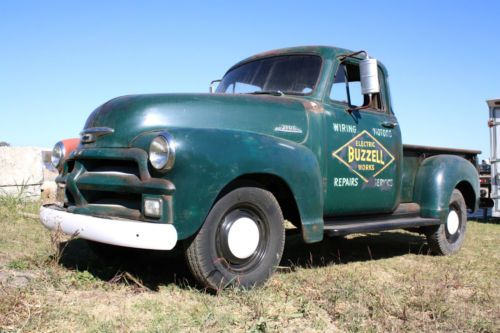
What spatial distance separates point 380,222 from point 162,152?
2.58m

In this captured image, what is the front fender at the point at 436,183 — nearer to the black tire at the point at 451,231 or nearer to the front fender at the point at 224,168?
the black tire at the point at 451,231

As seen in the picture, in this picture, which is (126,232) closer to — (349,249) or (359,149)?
(359,149)

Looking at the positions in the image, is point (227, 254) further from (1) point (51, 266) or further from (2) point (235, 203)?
(1) point (51, 266)

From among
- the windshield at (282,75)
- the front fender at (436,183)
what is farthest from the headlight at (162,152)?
the front fender at (436,183)

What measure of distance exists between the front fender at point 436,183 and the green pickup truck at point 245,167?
3cm

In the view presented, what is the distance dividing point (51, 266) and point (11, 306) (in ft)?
3.89

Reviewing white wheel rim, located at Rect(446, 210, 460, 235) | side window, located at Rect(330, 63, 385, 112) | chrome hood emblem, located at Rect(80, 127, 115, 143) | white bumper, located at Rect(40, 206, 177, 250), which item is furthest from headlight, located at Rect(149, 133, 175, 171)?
white wheel rim, located at Rect(446, 210, 460, 235)

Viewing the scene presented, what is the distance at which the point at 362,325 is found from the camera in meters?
3.05

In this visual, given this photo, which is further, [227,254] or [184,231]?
[227,254]

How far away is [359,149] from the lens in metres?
4.93

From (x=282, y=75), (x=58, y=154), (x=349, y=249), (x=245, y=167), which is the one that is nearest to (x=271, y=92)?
(x=282, y=75)

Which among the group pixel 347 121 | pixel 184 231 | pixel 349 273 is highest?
pixel 347 121

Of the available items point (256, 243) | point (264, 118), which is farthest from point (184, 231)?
point (264, 118)

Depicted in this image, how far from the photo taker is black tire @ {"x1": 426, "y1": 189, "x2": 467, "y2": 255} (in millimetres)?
5863
